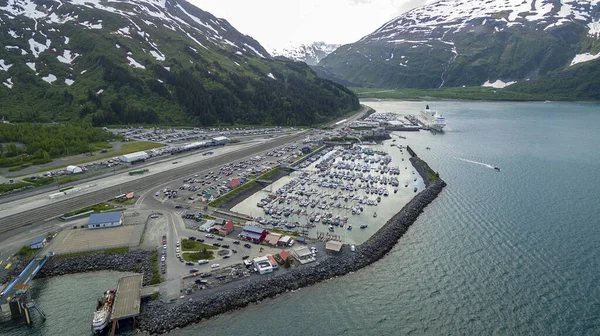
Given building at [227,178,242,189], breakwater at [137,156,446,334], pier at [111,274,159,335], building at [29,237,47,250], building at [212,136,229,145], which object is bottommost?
breakwater at [137,156,446,334]

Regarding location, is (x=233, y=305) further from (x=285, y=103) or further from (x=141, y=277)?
(x=285, y=103)

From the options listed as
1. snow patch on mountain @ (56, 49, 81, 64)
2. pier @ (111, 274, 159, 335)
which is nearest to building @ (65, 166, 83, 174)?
pier @ (111, 274, 159, 335)

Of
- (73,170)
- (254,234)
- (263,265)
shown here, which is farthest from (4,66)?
(263,265)

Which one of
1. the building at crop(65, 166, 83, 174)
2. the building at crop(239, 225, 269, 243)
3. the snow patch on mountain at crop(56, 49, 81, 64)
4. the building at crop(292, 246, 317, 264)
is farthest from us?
the snow patch on mountain at crop(56, 49, 81, 64)

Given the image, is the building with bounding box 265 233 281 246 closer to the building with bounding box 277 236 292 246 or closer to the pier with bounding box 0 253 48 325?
the building with bounding box 277 236 292 246

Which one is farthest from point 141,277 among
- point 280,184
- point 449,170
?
point 449,170

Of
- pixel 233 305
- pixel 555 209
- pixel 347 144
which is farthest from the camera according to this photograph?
pixel 347 144

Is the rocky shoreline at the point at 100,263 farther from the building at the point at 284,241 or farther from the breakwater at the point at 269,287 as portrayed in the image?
the building at the point at 284,241
